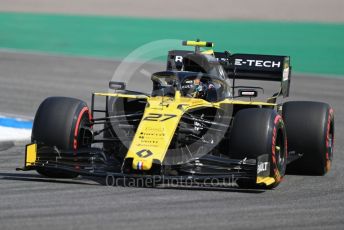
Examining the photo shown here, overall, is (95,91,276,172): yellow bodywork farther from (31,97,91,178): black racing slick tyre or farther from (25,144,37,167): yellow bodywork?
(25,144,37,167): yellow bodywork

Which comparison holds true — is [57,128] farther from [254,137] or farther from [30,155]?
[254,137]

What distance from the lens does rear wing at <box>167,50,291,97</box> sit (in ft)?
50.2

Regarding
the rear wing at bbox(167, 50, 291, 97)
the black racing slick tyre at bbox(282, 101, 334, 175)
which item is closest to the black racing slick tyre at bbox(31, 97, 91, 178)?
the rear wing at bbox(167, 50, 291, 97)

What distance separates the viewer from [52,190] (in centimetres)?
1198

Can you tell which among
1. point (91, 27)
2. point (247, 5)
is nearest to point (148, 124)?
point (91, 27)

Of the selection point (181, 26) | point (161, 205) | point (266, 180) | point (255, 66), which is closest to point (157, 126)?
point (266, 180)

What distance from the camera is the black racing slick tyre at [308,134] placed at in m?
13.9

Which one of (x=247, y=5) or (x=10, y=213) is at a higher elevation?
(x=247, y=5)

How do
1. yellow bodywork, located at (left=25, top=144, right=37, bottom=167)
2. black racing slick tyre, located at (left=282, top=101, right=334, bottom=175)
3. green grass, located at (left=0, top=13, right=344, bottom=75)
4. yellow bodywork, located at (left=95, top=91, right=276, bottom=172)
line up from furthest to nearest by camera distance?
green grass, located at (left=0, top=13, right=344, bottom=75) < black racing slick tyre, located at (left=282, top=101, right=334, bottom=175) < yellow bodywork, located at (left=25, top=144, right=37, bottom=167) < yellow bodywork, located at (left=95, top=91, right=276, bottom=172)

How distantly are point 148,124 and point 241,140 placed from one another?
122 centimetres

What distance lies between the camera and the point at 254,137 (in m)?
12.3

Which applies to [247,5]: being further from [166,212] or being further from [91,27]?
[166,212]

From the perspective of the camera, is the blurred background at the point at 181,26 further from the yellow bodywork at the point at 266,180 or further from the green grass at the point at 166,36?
the yellow bodywork at the point at 266,180

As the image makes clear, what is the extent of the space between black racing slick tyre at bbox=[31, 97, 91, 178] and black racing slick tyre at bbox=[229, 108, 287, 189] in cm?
211
